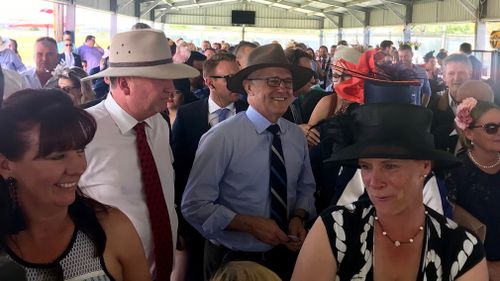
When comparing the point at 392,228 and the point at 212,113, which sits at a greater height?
the point at 212,113

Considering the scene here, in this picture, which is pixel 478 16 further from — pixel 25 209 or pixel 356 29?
pixel 25 209

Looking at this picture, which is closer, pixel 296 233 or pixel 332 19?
pixel 296 233

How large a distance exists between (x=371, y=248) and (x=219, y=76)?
221cm

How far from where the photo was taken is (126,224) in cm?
168

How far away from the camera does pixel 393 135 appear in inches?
63.5

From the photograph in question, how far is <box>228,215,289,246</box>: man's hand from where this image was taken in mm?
2426

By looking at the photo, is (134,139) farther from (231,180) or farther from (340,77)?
(340,77)

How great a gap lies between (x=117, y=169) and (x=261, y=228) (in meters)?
0.71

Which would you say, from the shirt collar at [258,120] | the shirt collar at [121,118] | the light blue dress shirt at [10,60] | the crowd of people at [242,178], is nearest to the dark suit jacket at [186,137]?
the crowd of people at [242,178]

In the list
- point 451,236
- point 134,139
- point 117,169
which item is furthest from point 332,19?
point 451,236

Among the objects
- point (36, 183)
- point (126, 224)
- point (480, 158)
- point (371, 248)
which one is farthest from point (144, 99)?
point (480, 158)

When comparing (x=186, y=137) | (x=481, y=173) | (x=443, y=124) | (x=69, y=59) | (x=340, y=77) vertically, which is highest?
(x=69, y=59)

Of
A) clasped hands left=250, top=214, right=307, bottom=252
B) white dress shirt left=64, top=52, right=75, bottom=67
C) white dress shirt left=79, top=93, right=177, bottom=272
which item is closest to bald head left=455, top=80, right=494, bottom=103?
clasped hands left=250, top=214, right=307, bottom=252

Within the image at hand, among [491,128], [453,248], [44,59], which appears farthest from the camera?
[44,59]
